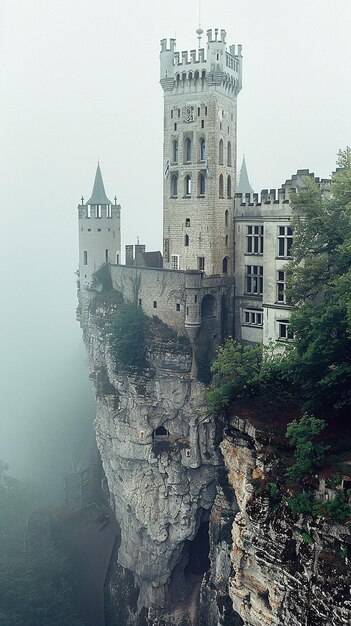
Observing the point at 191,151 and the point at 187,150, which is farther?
the point at 187,150

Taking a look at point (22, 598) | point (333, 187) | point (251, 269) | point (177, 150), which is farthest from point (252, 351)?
point (22, 598)

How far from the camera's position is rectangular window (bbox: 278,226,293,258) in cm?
4544

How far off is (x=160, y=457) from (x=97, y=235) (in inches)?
923

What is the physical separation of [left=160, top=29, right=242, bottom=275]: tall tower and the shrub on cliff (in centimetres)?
541

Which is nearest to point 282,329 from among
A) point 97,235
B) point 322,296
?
point 322,296

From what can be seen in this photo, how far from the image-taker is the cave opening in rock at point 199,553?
5359 centimetres

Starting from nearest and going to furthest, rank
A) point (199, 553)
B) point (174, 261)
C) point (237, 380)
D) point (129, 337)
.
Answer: point (237, 380), point (129, 337), point (199, 553), point (174, 261)

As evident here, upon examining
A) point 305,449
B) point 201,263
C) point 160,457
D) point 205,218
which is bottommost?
point 160,457

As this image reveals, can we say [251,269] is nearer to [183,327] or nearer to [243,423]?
[183,327]

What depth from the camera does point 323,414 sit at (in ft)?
99.3

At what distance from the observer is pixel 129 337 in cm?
5184

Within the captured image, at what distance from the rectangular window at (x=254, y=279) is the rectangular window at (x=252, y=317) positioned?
1.39 metres

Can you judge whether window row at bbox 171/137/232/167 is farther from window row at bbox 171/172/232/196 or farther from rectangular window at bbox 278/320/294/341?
rectangular window at bbox 278/320/294/341

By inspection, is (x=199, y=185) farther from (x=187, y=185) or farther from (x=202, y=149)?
(x=202, y=149)
